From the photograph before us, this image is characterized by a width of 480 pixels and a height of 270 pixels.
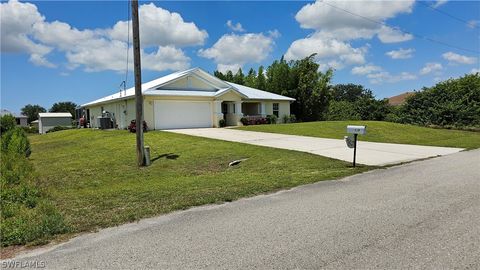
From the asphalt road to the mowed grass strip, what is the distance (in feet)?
2.17

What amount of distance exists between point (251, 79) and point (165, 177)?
39.3 metres

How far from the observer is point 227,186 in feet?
25.2

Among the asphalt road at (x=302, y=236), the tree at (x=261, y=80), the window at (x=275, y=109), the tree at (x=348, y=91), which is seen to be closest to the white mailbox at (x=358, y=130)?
the asphalt road at (x=302, y=236)

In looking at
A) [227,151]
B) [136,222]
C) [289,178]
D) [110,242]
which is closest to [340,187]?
[289,178]

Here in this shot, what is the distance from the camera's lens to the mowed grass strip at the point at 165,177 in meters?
6.15

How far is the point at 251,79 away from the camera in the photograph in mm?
47906

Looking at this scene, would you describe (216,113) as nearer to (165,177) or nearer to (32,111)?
(165,177)

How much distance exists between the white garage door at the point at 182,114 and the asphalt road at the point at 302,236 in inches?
767

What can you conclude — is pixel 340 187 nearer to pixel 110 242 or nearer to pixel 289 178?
pixel 289 178

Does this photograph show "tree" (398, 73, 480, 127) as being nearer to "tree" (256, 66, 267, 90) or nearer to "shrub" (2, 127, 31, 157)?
"tree" (256, 66, 267, 90)

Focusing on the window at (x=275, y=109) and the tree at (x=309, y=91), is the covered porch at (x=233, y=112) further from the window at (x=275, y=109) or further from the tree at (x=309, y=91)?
the tree at (x=309, y=91)

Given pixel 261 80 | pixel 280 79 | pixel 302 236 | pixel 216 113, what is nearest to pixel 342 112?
pixel 280 79

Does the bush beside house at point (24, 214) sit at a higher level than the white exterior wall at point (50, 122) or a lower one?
lower

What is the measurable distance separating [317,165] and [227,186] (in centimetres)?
378
